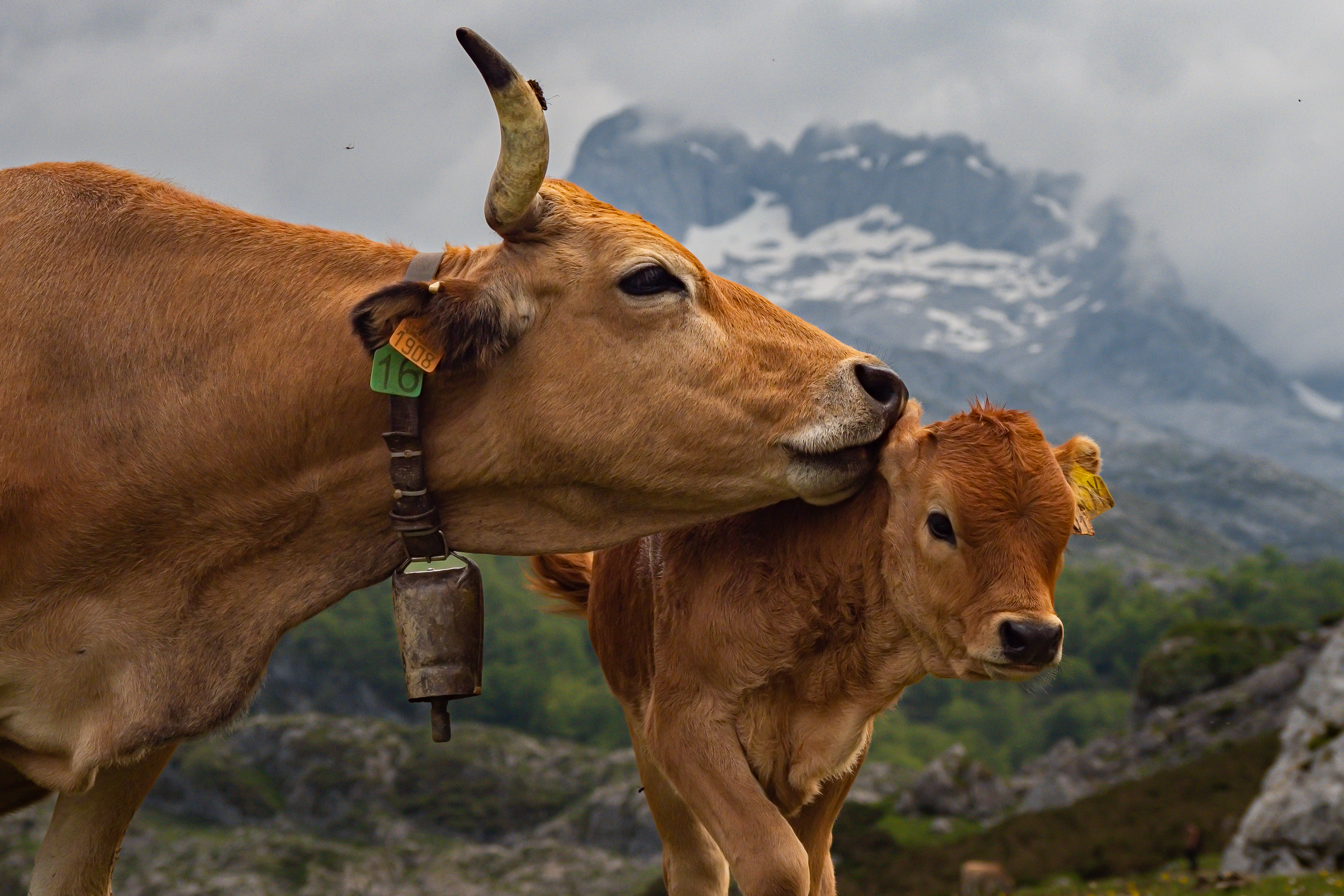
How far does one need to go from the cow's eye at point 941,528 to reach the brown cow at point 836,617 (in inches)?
0.4

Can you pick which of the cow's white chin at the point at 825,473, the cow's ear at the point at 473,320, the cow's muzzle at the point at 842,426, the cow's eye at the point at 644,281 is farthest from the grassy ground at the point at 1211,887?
the cow's ear at the point at 473,320

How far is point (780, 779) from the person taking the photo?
6188 mm

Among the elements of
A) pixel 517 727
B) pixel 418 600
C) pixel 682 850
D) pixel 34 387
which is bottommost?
pixel 517 727

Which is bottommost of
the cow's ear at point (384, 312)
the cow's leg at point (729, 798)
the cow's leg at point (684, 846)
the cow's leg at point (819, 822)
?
the cow's leg at point (684, 846)

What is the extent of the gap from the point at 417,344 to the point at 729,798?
265 centimetres

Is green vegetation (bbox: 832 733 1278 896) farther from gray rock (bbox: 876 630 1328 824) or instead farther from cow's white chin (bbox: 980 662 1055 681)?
cow's white chin (bbox: 980 662 1055 681)

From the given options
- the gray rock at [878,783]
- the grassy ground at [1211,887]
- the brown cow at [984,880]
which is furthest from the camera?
the gray rock at [878,783]

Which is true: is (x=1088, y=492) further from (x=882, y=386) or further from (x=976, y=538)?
(x=882, y=386)

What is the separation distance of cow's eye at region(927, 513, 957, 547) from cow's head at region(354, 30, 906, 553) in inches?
22.7

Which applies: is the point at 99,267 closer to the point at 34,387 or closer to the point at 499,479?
the point at 34,387

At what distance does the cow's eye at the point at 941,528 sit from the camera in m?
6.00

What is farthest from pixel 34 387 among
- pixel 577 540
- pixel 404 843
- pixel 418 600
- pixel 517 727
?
pixel 517 727

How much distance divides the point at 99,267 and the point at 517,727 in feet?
445

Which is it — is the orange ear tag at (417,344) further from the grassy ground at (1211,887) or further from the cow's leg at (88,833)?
the grassy ground at (1211,887)
